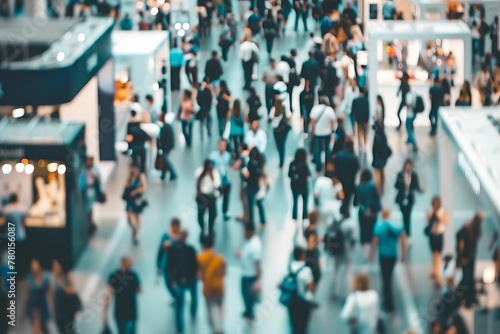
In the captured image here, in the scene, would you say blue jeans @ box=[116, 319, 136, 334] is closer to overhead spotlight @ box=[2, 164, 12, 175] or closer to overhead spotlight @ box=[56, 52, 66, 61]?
overhead spotlight @ box=[2, 164, 12, 175]

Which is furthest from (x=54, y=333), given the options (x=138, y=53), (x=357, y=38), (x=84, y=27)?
(x=357, y=38)

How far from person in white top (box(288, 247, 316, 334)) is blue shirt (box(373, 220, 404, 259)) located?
1.56 metres

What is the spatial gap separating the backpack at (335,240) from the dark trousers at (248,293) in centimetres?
116

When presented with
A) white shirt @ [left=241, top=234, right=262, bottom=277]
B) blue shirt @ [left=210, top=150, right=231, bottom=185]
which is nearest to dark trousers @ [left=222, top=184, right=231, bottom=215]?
blue shirt @ [left=210, top=150, right=231, bottom=185]

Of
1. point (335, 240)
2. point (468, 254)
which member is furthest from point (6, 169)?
point (468, 254)

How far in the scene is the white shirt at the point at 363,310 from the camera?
1527cm

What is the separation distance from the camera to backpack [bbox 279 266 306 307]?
1594 centimetres

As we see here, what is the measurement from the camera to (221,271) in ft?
53.6

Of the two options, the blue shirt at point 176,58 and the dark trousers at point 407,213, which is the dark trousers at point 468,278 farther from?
the blue shirt at point 176,58

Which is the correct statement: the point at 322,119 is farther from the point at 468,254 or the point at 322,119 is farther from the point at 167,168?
the point at 468,254

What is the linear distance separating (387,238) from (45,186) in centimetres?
510

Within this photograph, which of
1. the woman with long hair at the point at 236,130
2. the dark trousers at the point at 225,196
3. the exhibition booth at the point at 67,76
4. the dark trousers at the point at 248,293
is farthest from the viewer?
the woman with long hair at the point at 236,130

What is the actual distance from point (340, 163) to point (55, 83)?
4541mm

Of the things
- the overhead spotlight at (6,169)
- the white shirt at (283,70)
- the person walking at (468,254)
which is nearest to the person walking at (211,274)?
the person walking at (468,254)
